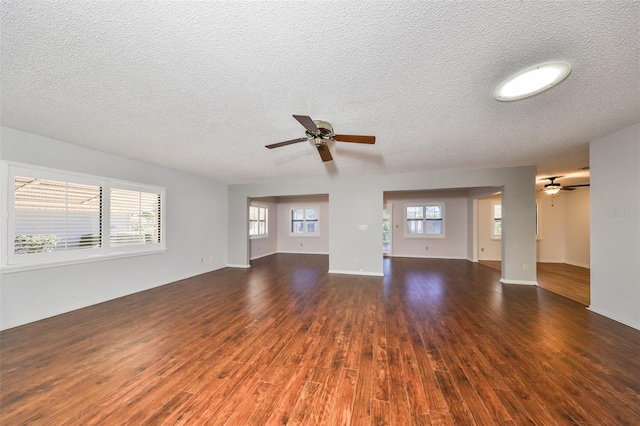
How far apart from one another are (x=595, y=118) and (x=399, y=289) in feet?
11.2

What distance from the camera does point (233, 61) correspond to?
1.55 metres

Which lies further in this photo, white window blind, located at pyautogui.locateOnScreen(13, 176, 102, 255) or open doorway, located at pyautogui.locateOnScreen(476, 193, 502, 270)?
open doorway, located at pyautogui.locateOnScreen(476, 193, 502, 270)

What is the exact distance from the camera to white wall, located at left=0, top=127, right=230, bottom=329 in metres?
2.79

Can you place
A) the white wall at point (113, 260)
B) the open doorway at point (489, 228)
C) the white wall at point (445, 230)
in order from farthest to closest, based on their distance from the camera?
the white wall at point (445, 230)
the open doorway at point (489, 228)
the white wall at point (113, 260)

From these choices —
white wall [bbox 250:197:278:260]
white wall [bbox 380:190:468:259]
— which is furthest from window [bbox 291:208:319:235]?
white wall [bbox 380:190:468:259]

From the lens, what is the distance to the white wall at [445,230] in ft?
25.9

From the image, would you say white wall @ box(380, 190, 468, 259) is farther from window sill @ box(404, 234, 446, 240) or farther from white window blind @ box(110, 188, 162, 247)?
white window blind @ box(110, 188, 162, 247)

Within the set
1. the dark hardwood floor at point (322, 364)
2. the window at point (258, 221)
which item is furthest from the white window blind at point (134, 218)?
the window at point (258, 221)

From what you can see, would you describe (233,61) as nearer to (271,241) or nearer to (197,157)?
(197,157)

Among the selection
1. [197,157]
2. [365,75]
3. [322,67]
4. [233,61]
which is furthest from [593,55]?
[197,157]

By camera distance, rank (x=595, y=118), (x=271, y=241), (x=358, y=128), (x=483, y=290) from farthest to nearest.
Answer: (x=271, y=241)
(x=483, y=290)
(x=358, y=128)
(x=595, y=118)

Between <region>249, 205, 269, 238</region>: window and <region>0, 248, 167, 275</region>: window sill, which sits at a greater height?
<region>249, 205, 269, 238</region>: window

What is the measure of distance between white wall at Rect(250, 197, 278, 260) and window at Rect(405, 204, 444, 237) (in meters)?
5.16

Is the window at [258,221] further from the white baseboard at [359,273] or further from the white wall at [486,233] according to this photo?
the white wall at [486,233]
